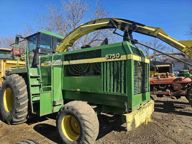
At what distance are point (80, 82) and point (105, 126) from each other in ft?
5.41

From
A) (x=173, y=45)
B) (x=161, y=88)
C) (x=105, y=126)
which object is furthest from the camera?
(x=161, y=88)

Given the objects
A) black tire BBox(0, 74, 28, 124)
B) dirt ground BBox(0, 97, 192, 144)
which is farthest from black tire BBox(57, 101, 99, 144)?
black tire BBox(0, 74, 28, 124)

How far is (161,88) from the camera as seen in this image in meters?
12.2

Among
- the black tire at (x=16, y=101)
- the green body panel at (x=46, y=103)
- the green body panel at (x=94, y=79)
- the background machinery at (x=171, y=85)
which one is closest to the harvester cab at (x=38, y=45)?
the green body panel at (x=94, y=79)

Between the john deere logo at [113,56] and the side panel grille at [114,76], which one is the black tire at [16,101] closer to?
the side panel grille at [114,76]

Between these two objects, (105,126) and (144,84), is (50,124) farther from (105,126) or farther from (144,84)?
(144,84)

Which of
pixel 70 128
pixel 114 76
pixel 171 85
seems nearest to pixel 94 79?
pixel 114 76

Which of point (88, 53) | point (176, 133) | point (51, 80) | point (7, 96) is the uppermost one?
point (88, 53)

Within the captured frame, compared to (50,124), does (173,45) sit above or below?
above

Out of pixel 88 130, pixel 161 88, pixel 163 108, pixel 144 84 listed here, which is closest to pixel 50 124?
pixel 88 130

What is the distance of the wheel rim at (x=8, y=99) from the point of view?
7543mm

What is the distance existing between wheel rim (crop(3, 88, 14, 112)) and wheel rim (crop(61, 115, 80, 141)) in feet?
7.38

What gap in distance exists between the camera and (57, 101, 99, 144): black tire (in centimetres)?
544

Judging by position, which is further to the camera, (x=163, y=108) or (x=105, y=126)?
(x=163, y=108)
